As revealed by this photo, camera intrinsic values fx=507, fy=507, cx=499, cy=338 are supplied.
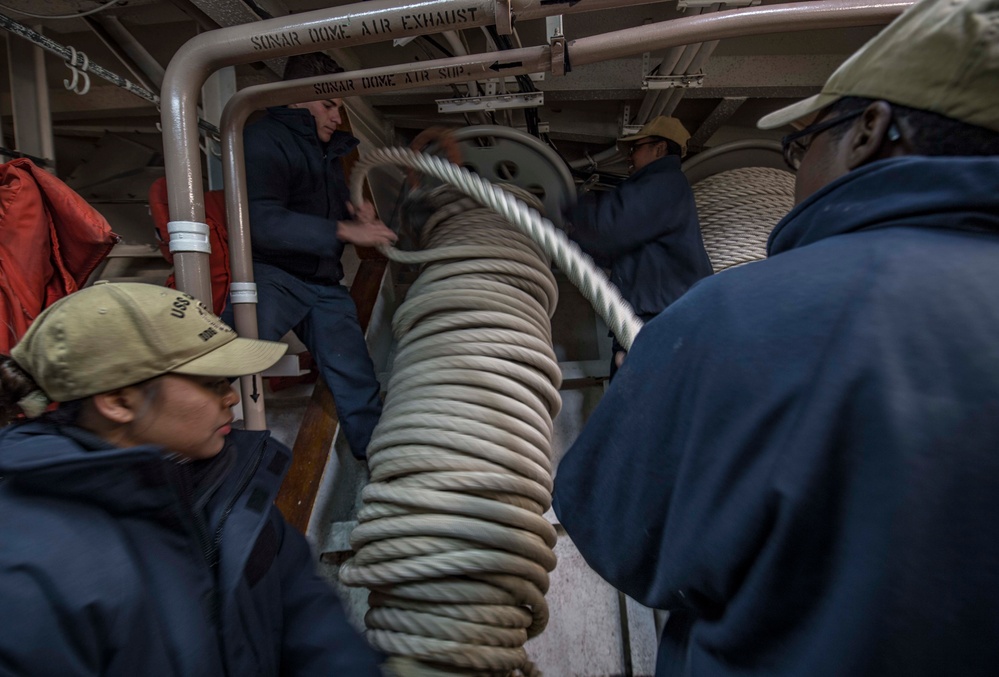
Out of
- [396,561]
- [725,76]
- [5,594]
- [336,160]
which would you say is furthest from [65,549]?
[725,76]

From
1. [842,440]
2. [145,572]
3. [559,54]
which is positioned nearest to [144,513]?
[145,572]

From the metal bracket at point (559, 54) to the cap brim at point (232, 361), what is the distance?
74 centimetres

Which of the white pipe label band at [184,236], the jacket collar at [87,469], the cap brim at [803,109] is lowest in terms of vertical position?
the jacket collar at [87,469]

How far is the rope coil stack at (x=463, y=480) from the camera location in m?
0.71

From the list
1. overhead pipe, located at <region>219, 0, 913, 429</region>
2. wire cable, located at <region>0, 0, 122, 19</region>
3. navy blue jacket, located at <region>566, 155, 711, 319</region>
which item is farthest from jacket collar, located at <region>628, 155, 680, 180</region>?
wire cable, located at <region>0, 0, 122, 19</region>

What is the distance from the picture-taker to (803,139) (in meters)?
0.59

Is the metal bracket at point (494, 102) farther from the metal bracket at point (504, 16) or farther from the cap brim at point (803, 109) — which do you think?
the cap brim at point (803, 109)

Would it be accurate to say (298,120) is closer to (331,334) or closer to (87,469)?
(331,334)

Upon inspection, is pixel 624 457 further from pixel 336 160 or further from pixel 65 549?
pixel 336 160

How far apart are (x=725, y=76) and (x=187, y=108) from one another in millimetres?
1743

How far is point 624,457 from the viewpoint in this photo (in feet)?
1.67

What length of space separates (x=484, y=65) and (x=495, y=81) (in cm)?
70

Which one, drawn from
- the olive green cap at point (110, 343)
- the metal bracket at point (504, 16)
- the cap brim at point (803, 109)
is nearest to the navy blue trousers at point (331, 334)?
the olive green cap at point (110, 343)

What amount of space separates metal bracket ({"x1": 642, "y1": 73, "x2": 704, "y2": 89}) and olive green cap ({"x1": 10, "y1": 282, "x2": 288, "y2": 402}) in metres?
1.47
